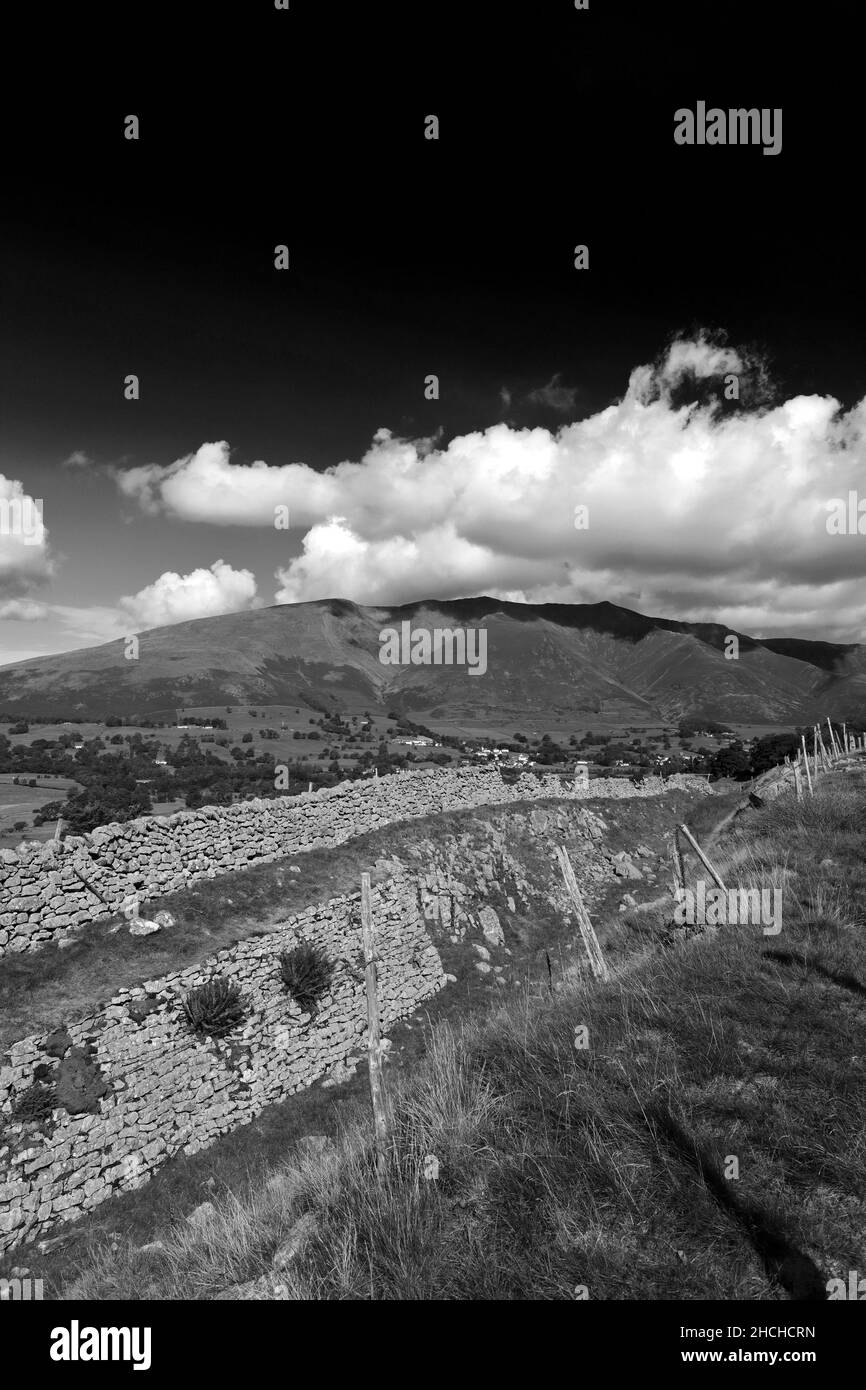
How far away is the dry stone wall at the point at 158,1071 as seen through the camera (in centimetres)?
877

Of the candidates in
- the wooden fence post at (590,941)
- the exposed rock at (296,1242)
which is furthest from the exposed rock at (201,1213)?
the wooden fence post at (590,941)

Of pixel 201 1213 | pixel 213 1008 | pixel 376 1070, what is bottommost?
pixel 201 1213

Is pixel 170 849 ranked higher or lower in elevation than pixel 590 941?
higher

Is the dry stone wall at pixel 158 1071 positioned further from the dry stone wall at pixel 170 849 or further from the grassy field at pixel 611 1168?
the dry stone wall at pixel 170 849

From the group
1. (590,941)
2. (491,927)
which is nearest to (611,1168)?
(590,941)

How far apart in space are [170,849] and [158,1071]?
557 centimetres

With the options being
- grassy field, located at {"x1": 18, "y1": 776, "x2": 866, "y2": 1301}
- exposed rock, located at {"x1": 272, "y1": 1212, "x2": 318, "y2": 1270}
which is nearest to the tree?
grassy field, located at {"x1": 18, "y1": 776, "x2": 866, "y2": 1301}

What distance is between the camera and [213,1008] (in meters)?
11.4

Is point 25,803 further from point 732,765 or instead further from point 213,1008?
point 732,765

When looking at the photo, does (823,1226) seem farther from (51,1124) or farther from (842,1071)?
(51,1124)

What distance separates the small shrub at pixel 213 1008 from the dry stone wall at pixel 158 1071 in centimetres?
15

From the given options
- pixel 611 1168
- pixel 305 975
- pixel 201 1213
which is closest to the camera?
pixel 611 1168

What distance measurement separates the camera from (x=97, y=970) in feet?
38.0

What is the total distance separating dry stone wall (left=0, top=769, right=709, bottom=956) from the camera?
38.9 ft
